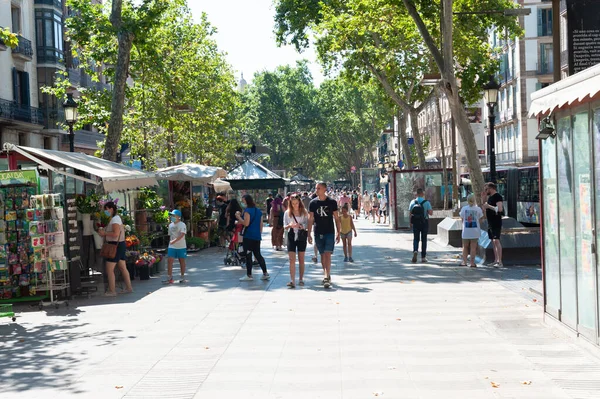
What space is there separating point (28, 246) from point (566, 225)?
846 cm

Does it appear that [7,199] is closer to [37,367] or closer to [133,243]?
[133,243]

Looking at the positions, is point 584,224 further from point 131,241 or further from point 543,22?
point 543,22

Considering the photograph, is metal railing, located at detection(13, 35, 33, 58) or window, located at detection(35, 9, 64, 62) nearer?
metal railing, located at detection(13, 35, 33, 58)

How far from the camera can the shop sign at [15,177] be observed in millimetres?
13320

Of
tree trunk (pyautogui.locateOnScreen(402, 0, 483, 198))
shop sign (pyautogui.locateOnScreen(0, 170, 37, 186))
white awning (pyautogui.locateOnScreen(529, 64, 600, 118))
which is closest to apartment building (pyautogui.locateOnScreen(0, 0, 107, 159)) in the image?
tree trunk (pyautogui.locateOnScreen(402, 0, 483, 198))

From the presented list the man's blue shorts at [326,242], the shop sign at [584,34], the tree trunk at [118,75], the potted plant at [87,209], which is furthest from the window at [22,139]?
the shop sign at [584,34]

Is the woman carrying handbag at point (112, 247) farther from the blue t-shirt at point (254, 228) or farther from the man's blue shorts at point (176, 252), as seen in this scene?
the blue t-shirt at point (254, 228)

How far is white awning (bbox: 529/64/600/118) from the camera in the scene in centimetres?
758

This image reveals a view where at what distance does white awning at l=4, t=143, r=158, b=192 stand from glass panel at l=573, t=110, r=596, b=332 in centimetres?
838

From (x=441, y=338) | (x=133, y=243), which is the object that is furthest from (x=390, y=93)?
(x=441, y=338)

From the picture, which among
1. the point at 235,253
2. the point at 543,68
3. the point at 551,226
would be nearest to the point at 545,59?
the point at 543,68

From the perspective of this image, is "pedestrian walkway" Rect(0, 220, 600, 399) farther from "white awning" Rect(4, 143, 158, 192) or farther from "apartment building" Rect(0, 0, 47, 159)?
"apartment building" Rect(0, 0, 47, 159)

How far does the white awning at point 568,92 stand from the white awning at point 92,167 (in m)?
7.76

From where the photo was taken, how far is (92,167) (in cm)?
1503
